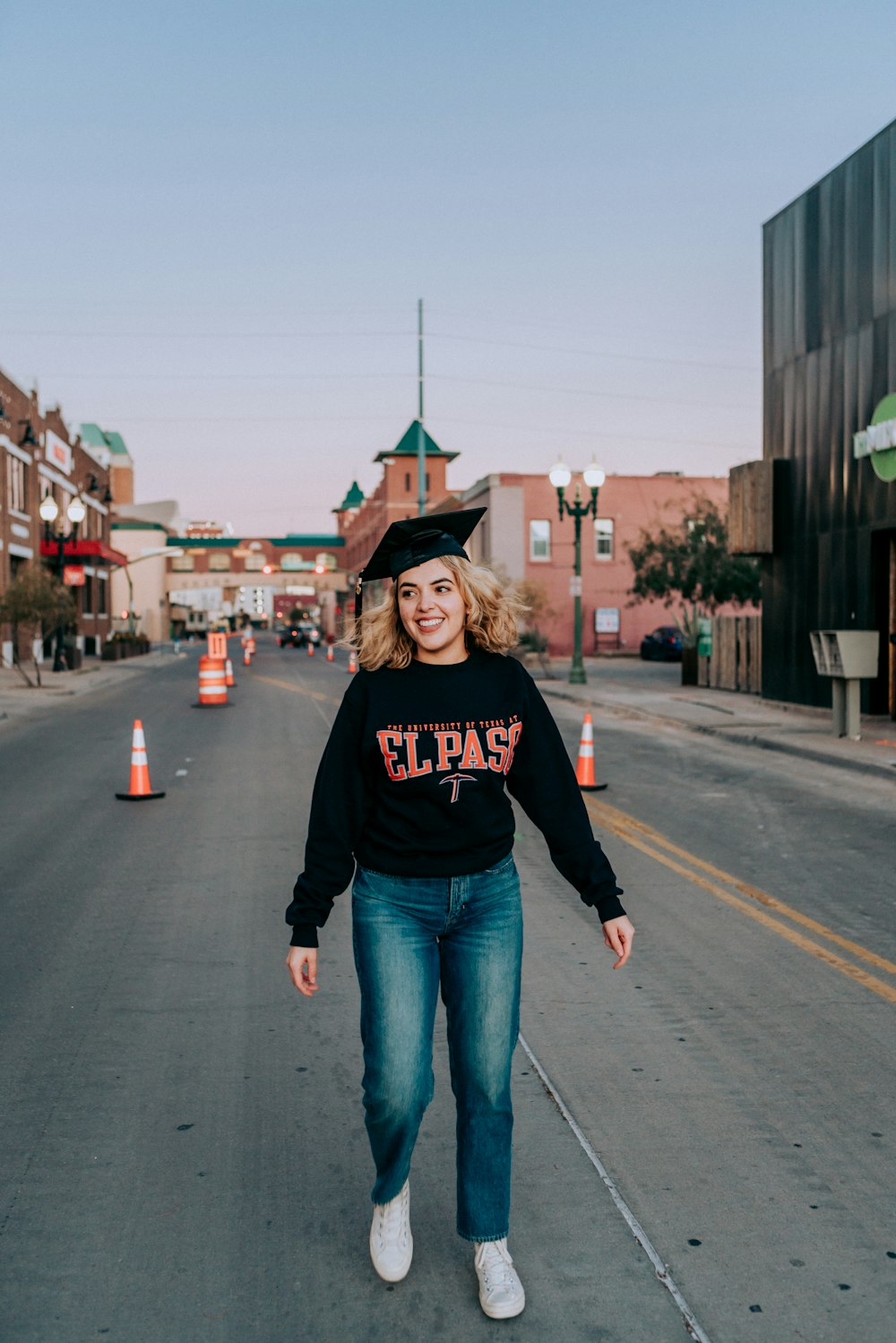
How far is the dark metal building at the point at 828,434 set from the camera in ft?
59.8

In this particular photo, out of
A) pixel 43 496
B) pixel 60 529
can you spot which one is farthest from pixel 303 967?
pixel 43 496

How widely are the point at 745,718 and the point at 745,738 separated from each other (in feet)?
8.63

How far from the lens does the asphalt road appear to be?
3104mm

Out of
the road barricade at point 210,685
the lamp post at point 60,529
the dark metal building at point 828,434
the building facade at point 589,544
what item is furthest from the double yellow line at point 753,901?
the building facade at point 589,544

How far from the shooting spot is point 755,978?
19.2 feet

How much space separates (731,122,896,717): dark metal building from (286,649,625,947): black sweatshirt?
52.4 feet

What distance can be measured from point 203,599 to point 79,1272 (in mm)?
90639

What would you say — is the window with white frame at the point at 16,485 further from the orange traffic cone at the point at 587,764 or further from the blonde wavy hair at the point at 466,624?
the blonde wavy hair at the point at 466,624

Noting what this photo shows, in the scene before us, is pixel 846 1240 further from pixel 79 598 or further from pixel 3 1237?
pixel 79 598

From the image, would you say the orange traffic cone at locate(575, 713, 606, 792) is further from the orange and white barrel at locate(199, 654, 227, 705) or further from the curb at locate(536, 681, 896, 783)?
the orange and white barrel at locate(199, 654, 227, 705)

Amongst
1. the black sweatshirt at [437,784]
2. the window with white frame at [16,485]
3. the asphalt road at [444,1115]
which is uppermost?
the window with white frame at [16,485]

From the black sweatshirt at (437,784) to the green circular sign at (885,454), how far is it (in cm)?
1607

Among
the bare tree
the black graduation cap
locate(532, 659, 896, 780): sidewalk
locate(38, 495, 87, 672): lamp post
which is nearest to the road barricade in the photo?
the bare tree

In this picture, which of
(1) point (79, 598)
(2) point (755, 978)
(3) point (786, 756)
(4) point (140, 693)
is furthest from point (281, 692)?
(1) point (79, 598)
